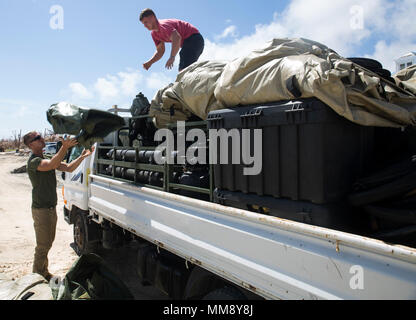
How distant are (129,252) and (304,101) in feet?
14.2

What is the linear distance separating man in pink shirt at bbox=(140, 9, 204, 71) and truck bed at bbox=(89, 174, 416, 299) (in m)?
2.08

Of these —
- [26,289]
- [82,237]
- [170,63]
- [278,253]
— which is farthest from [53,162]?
[278,253]

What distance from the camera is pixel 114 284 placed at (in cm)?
296

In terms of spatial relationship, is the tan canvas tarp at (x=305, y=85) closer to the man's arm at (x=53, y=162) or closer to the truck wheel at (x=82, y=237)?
the man's arm at (x=53, y=162)

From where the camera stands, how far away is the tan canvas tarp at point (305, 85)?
1.62 metres

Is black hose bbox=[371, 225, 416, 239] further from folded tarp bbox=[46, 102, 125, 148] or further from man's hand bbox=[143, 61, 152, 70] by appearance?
man's hand bbox=[143, 61, 152, 70]

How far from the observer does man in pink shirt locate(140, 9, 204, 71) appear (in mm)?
3969

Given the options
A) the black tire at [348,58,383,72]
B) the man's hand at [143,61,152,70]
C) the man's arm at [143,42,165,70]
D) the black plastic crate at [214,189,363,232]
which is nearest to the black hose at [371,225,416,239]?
the black plastic crate at [214,189,363,232]

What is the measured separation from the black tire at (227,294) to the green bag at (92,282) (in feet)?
4.04

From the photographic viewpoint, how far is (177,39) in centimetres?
400

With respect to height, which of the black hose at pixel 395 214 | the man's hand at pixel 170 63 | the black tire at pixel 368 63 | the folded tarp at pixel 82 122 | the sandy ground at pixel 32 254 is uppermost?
the man's hand at pixel 170 63

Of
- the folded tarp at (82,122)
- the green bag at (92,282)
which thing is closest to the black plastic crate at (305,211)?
the green bag at (92,282)
